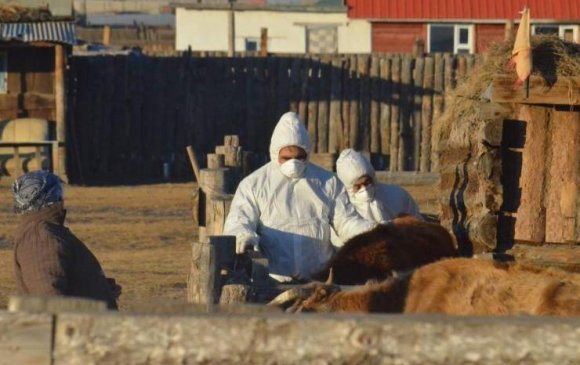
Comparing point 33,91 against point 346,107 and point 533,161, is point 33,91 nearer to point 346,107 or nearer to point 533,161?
point 346,107

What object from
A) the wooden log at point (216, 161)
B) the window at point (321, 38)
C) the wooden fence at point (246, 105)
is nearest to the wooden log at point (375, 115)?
the wooden fence at point (246, 105)

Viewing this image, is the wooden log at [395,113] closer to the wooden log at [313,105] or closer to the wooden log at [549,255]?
the wooden log at [313,105]

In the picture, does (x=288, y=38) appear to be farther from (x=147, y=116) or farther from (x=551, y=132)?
(x=551, y=132)

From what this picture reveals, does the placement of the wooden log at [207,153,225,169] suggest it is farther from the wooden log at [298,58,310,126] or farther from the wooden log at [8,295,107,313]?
the wooden log at [298,58,310,126]

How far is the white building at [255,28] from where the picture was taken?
120 feet

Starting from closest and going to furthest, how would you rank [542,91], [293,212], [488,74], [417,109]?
[542,91] < [488,74] < [293,212] < [417,109]

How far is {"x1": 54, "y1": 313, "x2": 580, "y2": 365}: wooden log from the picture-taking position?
3.10 meters

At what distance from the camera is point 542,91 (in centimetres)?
743

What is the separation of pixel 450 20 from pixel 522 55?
2627 centimetres

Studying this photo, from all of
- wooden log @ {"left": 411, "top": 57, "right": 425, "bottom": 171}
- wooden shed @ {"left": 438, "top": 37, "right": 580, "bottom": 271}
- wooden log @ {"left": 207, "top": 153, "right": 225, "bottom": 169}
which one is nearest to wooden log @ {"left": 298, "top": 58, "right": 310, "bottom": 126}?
wooden log @ {"left": 411, "top": 57, "right": 425, "bottom": 171}

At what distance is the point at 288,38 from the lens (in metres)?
37.1

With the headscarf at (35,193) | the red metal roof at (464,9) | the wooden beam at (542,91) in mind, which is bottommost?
the headscarf at (35,193)

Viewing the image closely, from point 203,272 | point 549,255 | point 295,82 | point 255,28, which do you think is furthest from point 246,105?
point 203,272

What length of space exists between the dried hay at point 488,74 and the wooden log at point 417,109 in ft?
49.3
